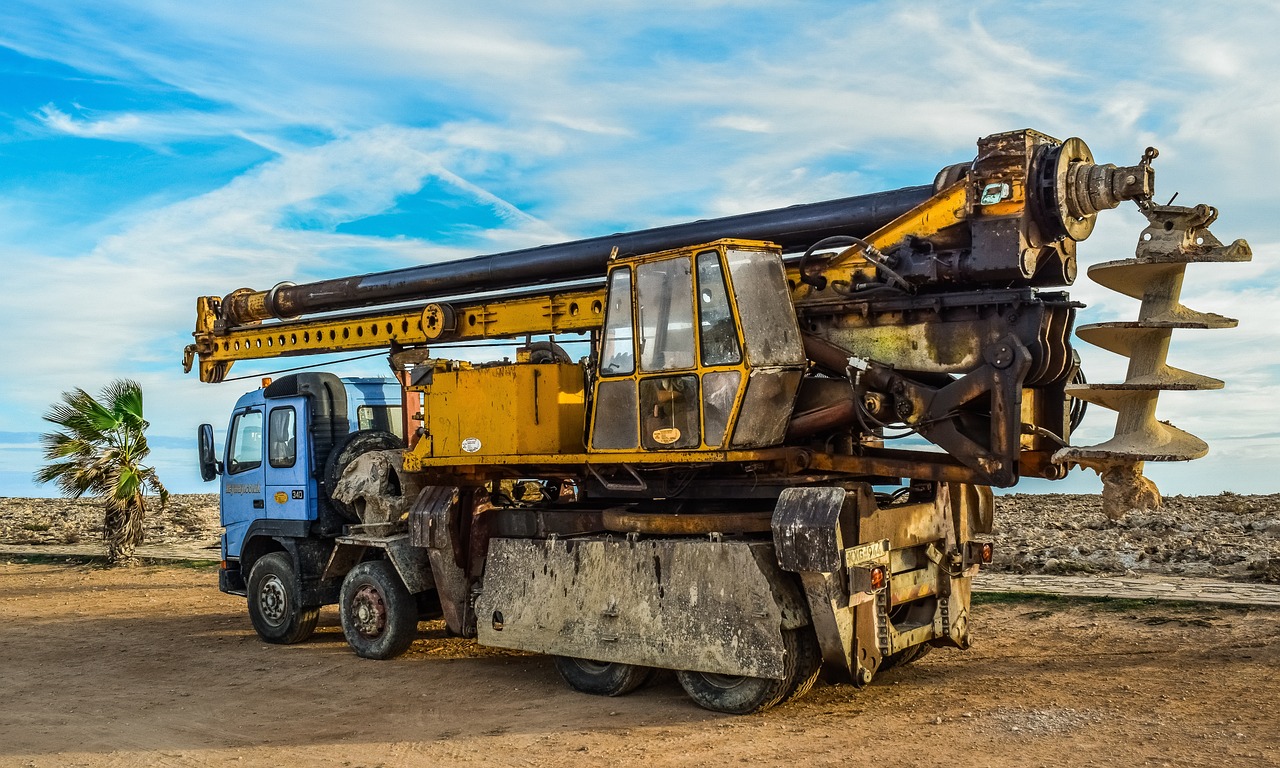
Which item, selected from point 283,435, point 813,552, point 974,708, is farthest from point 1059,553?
point 283,435

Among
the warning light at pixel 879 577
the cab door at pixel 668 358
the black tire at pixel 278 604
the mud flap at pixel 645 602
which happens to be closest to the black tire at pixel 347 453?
the black tire at pixel 278 604

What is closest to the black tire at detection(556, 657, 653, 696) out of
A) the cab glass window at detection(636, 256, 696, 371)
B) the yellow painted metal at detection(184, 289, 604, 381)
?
the cab glass window at detection(636, 256, 696, 371)

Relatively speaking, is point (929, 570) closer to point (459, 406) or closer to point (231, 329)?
point (459, 406)

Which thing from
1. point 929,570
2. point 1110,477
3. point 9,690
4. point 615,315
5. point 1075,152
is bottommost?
point 9,690

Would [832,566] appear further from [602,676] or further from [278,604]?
[278,604]

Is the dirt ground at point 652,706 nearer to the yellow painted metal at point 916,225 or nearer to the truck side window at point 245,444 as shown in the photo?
the truck side window at point 245,444

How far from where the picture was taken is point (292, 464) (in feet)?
43.3

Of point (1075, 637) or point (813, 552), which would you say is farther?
point (1075, 637)

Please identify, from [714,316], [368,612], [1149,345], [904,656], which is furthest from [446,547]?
[1149,345]

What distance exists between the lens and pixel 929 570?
10.2 meters

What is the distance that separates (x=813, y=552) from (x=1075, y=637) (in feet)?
15.3

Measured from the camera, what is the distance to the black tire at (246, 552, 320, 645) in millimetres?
12977

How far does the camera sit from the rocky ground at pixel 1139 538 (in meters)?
15.5

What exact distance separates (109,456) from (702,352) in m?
15.7
